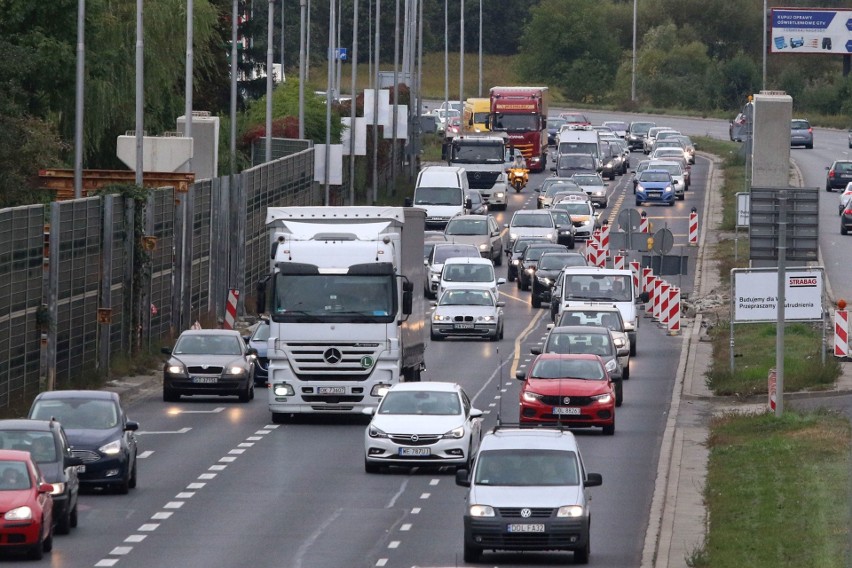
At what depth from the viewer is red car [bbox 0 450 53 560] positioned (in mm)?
19375

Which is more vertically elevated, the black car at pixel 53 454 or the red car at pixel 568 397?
the black car at pixel 53 454

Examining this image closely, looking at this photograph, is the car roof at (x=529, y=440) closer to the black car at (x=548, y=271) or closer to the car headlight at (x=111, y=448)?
the car headlight at (x=111, y=448)

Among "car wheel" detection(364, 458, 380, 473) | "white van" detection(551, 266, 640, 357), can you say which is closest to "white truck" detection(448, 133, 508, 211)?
"white van" detection(551, 266, 640, 357)

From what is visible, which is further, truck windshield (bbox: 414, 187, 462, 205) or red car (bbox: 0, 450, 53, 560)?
truck windshield (bbox: 414, 187, 462, 205)

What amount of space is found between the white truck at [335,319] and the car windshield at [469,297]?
17.2 metres

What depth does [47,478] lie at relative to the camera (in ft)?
68.7

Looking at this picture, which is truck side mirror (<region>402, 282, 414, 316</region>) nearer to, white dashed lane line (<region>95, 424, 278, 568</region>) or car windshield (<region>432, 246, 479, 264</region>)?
white dashed lane line (<region>95, 424, 278, 568</region>)

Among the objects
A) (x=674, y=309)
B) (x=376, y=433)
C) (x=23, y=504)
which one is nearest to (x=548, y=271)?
(x=674, y=309)

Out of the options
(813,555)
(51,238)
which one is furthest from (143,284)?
(813,555)

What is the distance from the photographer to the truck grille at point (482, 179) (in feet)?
271

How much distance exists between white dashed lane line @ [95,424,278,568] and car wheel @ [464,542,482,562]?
373 cm

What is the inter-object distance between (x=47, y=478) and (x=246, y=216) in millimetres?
36586

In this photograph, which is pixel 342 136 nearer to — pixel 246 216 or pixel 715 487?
pixel 246 216

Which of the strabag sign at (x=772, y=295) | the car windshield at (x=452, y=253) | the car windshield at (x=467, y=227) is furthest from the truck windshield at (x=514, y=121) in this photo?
the strabag sign at (x=772, y=295)
